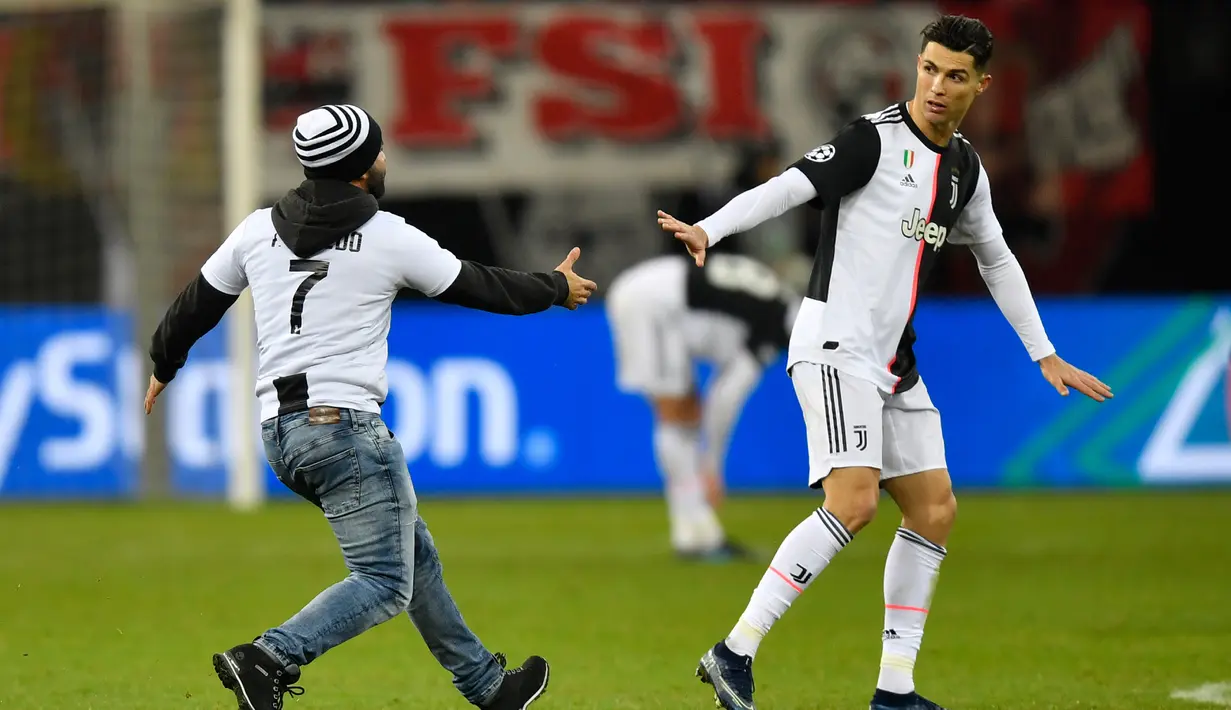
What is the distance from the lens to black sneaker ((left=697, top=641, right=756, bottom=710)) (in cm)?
612

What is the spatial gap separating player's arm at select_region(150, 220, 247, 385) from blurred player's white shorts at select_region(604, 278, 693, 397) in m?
6.06

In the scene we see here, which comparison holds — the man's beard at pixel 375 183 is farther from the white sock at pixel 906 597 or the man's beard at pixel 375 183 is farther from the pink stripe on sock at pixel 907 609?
the pink stripe on sock at pixel 907 609

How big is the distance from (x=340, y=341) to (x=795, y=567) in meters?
1.68

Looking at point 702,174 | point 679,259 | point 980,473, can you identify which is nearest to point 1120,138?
point 702,174

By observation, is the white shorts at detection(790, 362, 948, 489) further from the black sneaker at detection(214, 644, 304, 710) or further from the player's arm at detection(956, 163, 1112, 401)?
the black sneaker at detection(214, 644, 304, 710)

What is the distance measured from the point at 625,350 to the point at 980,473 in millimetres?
4895

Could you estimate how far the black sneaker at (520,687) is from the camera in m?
6.21

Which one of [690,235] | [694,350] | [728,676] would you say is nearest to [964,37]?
[690,235]

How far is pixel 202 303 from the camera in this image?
595 cm

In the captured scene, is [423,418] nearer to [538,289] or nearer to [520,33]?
[520,33]

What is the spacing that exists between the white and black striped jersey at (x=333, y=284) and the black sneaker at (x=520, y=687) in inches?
41.4

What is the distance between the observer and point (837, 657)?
8.12 m

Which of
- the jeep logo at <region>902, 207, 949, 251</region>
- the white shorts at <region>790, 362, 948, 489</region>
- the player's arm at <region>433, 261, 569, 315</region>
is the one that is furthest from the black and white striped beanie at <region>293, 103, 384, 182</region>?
the jeep logo at <region>902, 207, 949, 251</region>

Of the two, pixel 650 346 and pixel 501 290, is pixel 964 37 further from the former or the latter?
pixel 650 346
